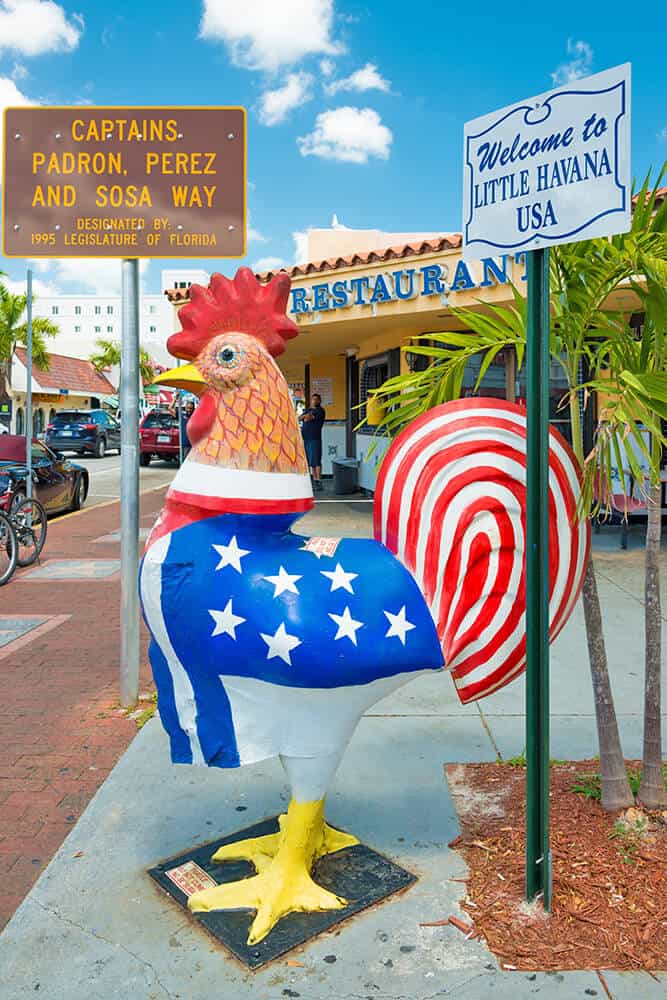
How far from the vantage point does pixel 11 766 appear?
164 inches

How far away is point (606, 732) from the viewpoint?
3.32 m

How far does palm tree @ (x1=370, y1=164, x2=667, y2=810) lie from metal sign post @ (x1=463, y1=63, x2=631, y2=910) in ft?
1.34

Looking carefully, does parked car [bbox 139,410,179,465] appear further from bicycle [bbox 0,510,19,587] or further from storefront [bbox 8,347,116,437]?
bicycle [bbox 0,510,19,587]

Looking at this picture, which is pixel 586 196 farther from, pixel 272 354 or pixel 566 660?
pixel 566 660

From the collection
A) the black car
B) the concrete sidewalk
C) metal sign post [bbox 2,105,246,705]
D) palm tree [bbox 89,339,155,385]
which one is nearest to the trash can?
the concrete sidewalk

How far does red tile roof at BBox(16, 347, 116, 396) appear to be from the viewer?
1675 inches

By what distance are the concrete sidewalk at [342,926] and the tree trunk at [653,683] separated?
0.81 metres

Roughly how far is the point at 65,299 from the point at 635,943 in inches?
4328

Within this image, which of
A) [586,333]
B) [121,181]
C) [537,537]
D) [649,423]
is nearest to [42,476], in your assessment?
[121,181]

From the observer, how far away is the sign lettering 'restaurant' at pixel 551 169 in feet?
7.85

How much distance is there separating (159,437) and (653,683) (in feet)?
78.3

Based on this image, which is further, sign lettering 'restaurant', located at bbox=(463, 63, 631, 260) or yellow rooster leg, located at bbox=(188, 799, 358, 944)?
yellow rooster leg, located at bbox=(188, 799, 358, 944)

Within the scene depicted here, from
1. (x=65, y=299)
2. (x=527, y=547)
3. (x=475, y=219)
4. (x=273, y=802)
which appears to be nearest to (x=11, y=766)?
(x=273, y=802)

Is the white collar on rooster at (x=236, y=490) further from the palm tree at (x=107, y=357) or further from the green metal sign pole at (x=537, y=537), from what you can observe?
the palm tree at (x=107, y=357)
